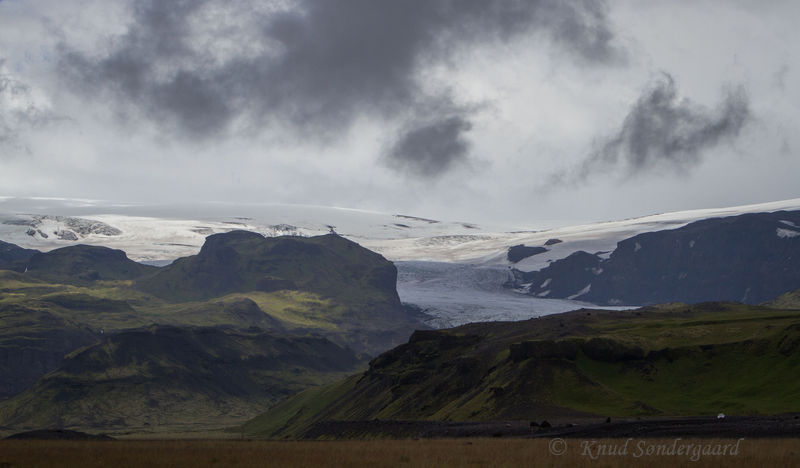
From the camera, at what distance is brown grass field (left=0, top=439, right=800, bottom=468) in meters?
45.7

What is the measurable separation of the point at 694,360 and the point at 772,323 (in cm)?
1418

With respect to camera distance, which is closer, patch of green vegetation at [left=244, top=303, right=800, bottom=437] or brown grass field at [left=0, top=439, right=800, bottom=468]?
brown grass field at [left=0, top=439, right=800, bottom=468]

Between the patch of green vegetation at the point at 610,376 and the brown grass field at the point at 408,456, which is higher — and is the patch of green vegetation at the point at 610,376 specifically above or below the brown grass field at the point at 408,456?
below

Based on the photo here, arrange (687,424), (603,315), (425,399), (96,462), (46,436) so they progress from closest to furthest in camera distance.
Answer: (96,462)
(687,424)
(46,436)
(425,399)
(603,315)

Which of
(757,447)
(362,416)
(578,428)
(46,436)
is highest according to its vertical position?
(757,447)

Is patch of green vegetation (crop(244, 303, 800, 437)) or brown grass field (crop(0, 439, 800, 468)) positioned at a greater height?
brown grass field (crop(0, 439, 800, 468))

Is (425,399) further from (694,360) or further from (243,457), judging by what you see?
(243,457)

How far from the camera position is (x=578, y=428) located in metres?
77.4

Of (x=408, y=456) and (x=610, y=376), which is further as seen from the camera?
(x=610, y=376)

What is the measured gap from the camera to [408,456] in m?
51.7

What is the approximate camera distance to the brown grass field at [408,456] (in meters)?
45.7

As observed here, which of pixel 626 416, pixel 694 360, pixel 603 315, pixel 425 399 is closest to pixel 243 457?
pixel 626 416

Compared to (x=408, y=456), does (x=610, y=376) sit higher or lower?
lower

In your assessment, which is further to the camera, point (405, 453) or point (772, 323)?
point (772, 323)
